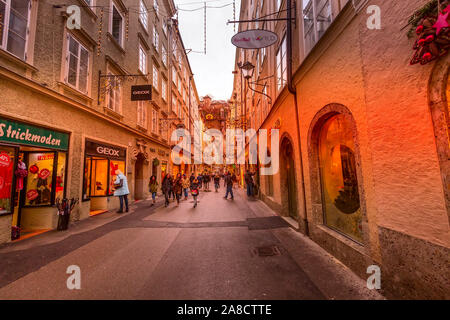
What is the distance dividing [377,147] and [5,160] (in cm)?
852

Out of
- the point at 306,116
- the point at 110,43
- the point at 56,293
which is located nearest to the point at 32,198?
the point at 56,293

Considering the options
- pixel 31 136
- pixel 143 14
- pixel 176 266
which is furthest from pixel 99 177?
pixel 143 14

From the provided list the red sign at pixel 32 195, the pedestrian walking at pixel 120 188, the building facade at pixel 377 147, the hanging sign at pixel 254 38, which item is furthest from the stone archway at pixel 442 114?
the pedestrian walking at pixel 120 188

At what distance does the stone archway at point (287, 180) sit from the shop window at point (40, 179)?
855cm

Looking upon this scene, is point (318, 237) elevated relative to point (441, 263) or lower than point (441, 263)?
lower

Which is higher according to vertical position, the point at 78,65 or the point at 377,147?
the point at 78,65

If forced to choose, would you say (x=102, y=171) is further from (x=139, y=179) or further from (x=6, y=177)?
(x=6, y=177)

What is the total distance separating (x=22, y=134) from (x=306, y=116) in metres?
8.19

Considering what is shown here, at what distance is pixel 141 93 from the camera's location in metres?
10.1

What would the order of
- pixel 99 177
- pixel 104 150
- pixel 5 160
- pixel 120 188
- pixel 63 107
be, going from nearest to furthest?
pixel 5 160 < pixel 63 107 < pixel 104 150 < pixel 120 188 < pixel 99 177

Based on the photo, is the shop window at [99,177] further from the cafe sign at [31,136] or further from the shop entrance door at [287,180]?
the shop entrance door at [287,180]
